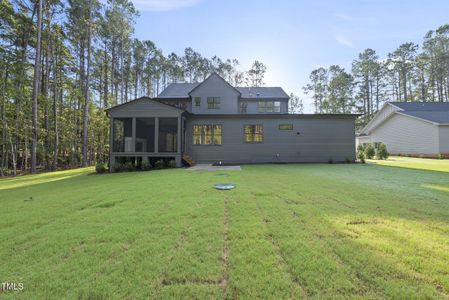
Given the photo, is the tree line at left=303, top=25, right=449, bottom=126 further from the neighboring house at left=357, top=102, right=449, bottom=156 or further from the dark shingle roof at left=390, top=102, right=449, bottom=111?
the dark shingle roof at left=390, top=102, right=449, bottom=111

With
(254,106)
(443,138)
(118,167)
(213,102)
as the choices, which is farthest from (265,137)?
(443,138)

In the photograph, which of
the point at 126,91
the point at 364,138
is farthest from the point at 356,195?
the point at 364,138

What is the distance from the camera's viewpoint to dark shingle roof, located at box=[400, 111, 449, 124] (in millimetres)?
19516

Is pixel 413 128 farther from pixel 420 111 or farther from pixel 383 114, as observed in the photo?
pixel 383 114

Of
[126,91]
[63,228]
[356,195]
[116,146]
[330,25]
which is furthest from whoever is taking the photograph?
[126,91]

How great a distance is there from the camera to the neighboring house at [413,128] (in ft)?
61.6

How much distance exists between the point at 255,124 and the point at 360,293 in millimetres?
13673

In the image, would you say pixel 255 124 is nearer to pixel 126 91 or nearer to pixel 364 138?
pixel 126 91

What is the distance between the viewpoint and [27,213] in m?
4.10

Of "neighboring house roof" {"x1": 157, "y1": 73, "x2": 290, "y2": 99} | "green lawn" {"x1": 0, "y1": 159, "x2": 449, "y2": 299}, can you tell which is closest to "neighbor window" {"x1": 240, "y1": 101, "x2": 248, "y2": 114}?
"neighboring house roof" {"x1": 157, "y1": 73, "x2": 290, "y2": 99}

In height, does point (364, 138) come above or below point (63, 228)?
above

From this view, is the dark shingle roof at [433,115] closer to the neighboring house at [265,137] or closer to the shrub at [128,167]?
the neighboring house at [265,137]

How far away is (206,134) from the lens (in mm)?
14992

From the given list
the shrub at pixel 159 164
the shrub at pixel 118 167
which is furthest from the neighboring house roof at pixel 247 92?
the shrub at pixel 118 167
